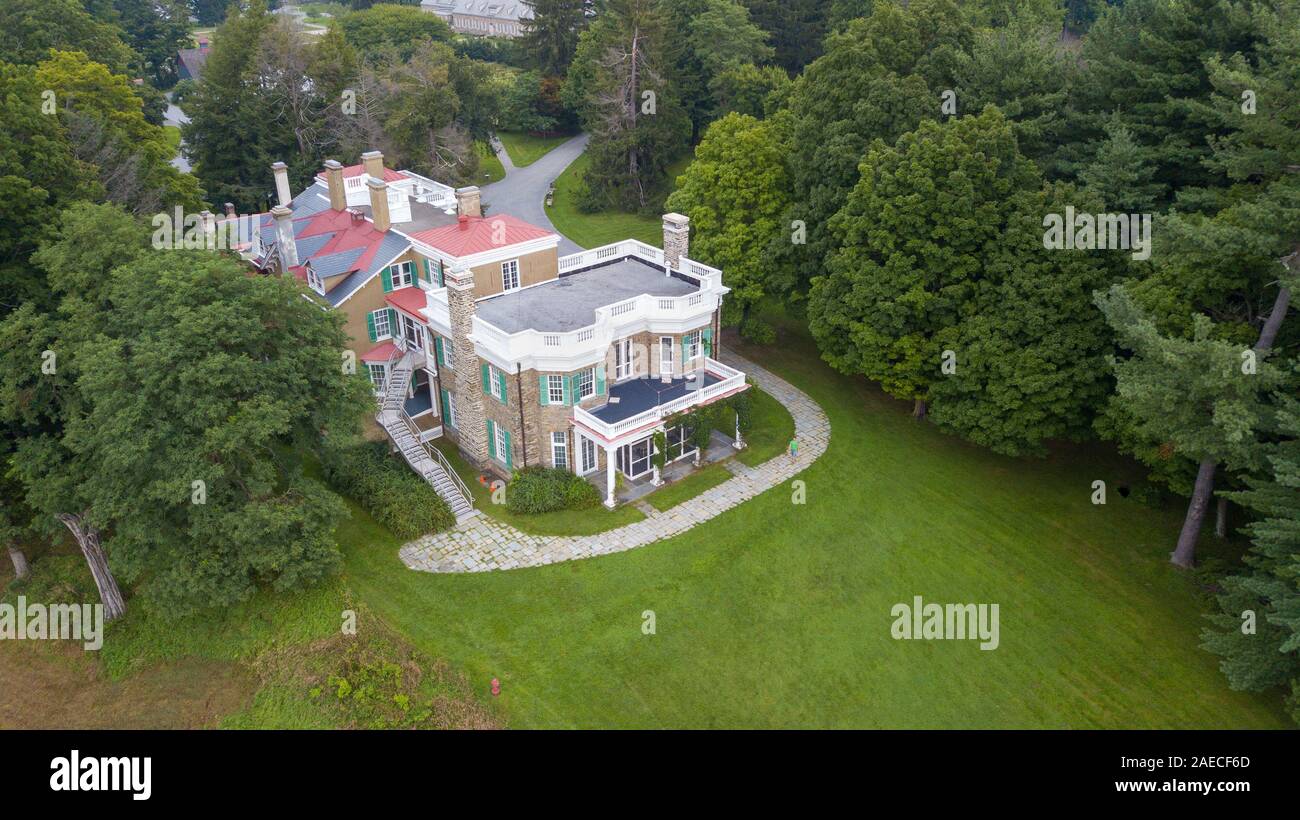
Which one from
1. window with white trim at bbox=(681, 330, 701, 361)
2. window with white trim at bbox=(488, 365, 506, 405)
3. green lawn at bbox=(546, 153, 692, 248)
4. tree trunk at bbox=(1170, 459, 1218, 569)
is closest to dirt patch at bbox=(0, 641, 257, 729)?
window with white trim at bbox=(488, 365, 506, 405)

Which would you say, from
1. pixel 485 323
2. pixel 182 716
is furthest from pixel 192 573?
pixel 485 323

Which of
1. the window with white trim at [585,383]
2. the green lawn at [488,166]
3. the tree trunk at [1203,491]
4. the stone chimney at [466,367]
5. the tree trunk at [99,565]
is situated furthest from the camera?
the green lawn at [488,166]

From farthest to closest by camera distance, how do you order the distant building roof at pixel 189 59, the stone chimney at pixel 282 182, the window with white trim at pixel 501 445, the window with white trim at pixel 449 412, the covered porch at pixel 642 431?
1. the distant building roof at pixel 189 59
2. the stone chimney at pixel 282 182
3. the window with white trim at pixel 449 412
4. the window with white trim at pixel 501 445
5. the covered porch at pixel 642 431

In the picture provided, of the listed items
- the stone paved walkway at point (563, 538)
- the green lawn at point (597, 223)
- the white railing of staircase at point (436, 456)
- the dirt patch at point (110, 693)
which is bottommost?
the dirt patch at point (110, 693)

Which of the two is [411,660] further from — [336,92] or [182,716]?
[336,92]

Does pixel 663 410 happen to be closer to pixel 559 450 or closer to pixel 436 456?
pixel 559 450

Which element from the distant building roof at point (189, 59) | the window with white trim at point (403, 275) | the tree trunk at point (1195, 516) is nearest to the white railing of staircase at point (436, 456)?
the window with white trim at point (403, 275)

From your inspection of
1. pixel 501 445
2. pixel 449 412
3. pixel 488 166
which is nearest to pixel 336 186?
pixel 449 412

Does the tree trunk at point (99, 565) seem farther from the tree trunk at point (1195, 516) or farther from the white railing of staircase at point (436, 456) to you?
the tree trunk at point (1195, 516)

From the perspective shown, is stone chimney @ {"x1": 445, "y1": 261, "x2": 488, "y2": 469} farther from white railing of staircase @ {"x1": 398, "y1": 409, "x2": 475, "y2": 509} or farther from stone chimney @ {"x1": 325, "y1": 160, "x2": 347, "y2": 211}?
stone chimney @ {"x1": 325, "y1": 160, "x2": 347, "y2": 211}
